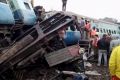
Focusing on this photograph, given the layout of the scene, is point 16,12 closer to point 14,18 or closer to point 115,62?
point 14,18

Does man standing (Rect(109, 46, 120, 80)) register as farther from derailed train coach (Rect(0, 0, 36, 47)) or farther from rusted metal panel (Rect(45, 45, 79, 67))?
derailed train coach (Rect(0, 0, 36, 47))

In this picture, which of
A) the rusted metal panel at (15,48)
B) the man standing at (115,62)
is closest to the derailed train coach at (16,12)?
the rusted metal panel at (15,48)

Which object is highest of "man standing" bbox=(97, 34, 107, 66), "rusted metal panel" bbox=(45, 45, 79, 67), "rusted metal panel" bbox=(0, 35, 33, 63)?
"rusted metal panel" bbox=(0, 35, 33, 63)

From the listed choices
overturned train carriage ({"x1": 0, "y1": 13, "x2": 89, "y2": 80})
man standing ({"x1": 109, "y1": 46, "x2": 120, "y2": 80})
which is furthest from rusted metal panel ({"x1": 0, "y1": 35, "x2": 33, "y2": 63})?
man standing ({"x1": 109, "y1": 46, "x2": 120, "y2": 80})

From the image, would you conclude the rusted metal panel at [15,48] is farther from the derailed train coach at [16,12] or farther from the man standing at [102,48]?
the man standing at [102,48]

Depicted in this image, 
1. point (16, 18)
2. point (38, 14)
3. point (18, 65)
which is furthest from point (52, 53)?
point (38, 14)

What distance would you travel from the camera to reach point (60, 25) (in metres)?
10.8

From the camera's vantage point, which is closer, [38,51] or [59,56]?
[38,51]

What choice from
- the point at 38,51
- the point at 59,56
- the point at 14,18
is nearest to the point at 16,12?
the point at 14,18

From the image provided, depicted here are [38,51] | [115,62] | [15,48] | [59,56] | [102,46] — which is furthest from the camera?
[102,46]

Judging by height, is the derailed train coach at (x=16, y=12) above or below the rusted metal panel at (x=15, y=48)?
above

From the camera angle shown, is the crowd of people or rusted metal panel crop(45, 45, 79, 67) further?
the crowd of people

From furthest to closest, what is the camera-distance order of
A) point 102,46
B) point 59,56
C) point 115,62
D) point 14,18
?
point 102,46, point 14,18, point 59,56, point 115,62

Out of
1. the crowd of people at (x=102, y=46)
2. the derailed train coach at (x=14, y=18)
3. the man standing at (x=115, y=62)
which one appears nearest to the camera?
the man standing at (x=115, y=62)
